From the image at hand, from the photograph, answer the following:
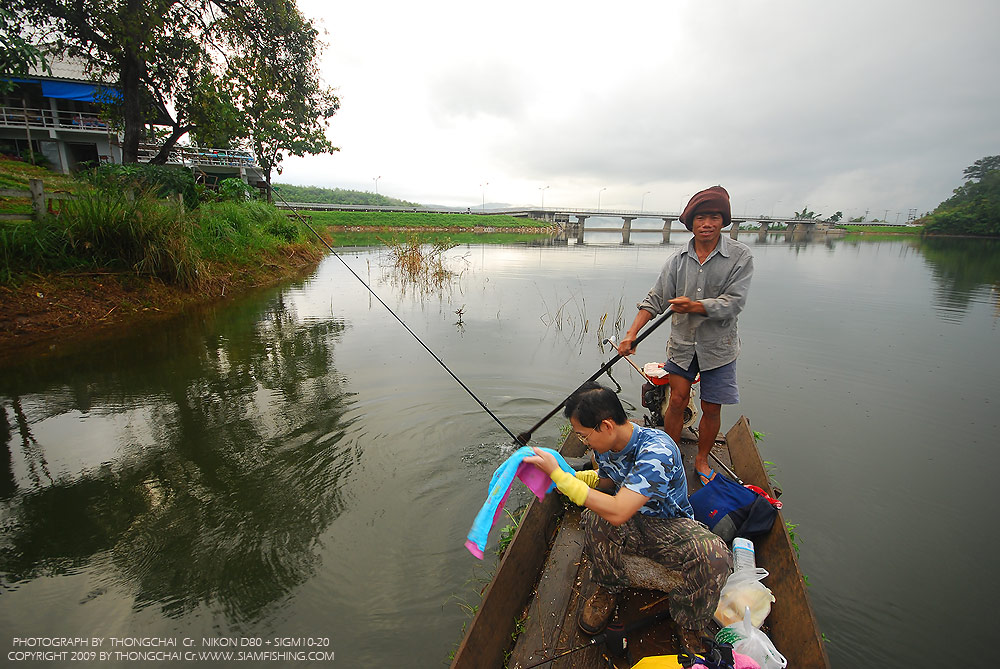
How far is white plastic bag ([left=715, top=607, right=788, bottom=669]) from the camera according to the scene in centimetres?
175

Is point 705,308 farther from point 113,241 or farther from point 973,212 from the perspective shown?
point 973,212

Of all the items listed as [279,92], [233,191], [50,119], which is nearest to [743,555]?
[279,92]

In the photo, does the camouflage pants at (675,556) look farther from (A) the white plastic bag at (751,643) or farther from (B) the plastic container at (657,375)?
(B) the plastic container at (657,375)

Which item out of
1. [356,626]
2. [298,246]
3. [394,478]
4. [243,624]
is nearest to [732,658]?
[356,626]

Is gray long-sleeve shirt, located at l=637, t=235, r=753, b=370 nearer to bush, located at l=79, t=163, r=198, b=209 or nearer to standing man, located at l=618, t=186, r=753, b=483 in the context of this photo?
standing man, located at l=618, t=186, r=753, b=483

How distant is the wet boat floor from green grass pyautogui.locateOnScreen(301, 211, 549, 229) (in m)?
30.9

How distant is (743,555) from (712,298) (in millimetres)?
1672

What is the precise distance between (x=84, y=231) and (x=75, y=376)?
370 cm

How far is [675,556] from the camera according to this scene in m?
1.98

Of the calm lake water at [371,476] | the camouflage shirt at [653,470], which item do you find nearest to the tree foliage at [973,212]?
the calm lake water at [371,476]

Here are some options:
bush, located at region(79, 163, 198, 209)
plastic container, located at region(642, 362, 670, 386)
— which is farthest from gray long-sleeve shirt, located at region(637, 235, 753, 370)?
bush, located at region(79, 163, 198, 209)

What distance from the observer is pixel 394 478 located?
387 centimetres

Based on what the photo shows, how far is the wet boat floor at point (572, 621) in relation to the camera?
1.90m

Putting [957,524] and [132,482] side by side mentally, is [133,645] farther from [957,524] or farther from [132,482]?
[957,524]
